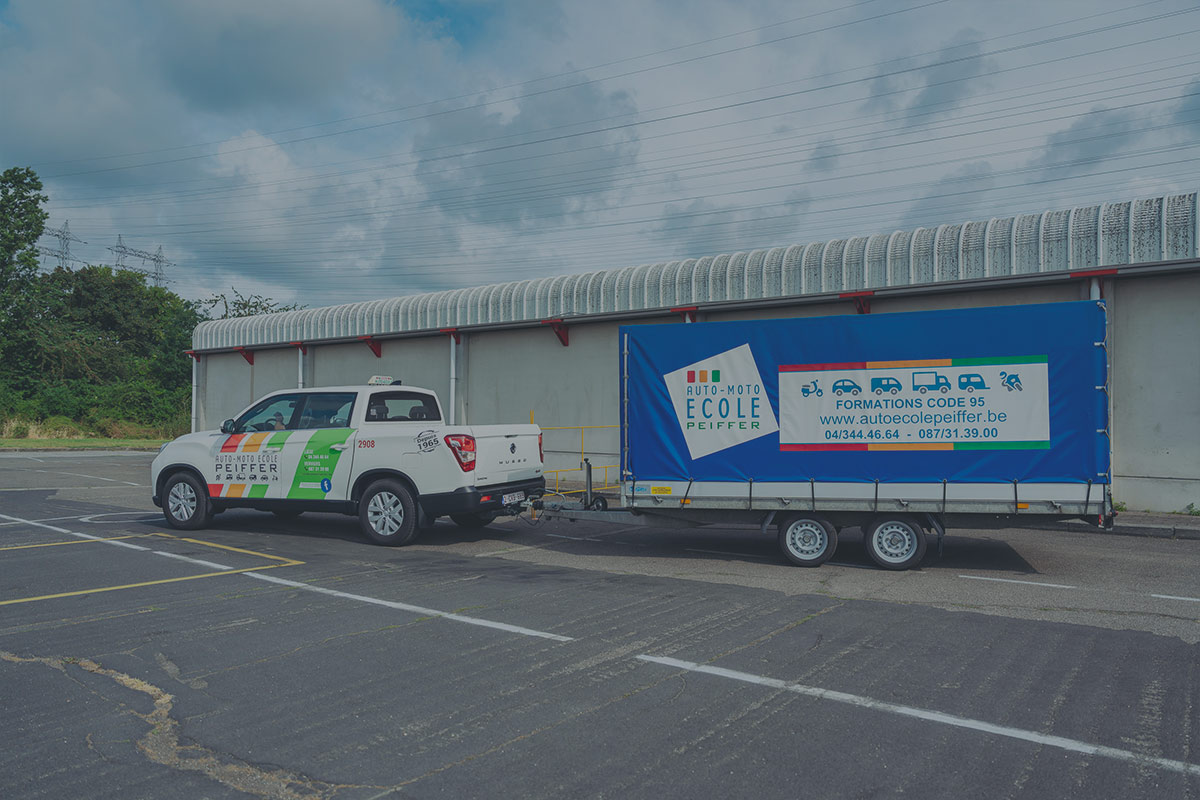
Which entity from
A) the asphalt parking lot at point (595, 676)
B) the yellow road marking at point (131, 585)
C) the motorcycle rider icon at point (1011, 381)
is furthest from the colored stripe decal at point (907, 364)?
the yellow road marking at point (131, 585)

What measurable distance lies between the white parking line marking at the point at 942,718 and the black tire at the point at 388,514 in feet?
17.6

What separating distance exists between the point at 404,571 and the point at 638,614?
3073 mm

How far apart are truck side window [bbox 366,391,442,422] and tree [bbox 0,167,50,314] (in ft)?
134

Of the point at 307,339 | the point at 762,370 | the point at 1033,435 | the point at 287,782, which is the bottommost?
the point at 287,782

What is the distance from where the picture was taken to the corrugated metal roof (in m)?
12.8

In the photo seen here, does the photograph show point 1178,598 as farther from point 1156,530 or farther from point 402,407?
point 402,407

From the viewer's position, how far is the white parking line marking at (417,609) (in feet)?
20.6

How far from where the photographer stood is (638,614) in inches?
272

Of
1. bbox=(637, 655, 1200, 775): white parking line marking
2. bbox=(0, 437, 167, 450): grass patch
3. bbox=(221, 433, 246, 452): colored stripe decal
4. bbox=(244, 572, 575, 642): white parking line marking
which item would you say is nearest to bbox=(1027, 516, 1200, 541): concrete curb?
bbox=(637, 655, 1200, 775): white parking line marking

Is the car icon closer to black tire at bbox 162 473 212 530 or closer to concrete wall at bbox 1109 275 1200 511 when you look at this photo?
concrete wall at bbox 1109 275 1200 511

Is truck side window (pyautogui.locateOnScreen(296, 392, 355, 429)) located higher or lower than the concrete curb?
higher

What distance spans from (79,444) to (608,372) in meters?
27.0

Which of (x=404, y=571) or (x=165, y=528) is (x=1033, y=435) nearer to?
(x=404, y=571)

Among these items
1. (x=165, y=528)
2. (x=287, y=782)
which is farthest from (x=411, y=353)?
(x=287, y=782)
